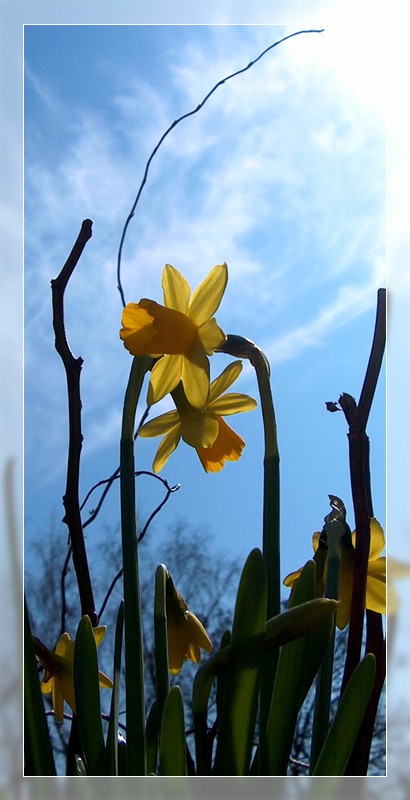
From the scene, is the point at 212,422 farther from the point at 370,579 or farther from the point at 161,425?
the point at 370,579

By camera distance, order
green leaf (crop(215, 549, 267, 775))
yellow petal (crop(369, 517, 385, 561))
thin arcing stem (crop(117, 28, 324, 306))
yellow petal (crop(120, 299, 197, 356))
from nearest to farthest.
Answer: green leaf (crop(215, 549, 267, 775)) < yellow petal (crop(120, 299, 197, 356)) < yellow petal (crop(369, 517, 385, 561)) < thin arcing stem (crop(117, 28, 324, 306))

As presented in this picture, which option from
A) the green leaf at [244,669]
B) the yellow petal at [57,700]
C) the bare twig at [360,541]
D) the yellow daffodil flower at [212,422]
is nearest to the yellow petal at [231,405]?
the yellow daffodil flower at [212,422]

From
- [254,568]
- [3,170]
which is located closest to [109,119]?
[3,170]

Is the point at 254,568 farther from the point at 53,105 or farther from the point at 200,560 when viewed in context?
the point at 53,105

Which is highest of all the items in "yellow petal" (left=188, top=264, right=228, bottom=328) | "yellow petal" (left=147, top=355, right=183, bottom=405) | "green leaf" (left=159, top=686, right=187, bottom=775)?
"yellow petal" (left=188, top=264, right=228, bottom=328)

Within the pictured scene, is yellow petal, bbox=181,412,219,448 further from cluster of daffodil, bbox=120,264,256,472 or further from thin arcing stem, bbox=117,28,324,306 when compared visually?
thin arcing stem, bbox=117,28,324,306

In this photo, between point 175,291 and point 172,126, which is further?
point 172,126

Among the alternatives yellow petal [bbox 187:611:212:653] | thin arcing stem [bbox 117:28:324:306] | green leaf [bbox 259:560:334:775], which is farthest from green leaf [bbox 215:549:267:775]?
thin arcing stem [bbox 117:28:324:306]

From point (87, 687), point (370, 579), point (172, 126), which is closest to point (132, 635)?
point (87, 687)
